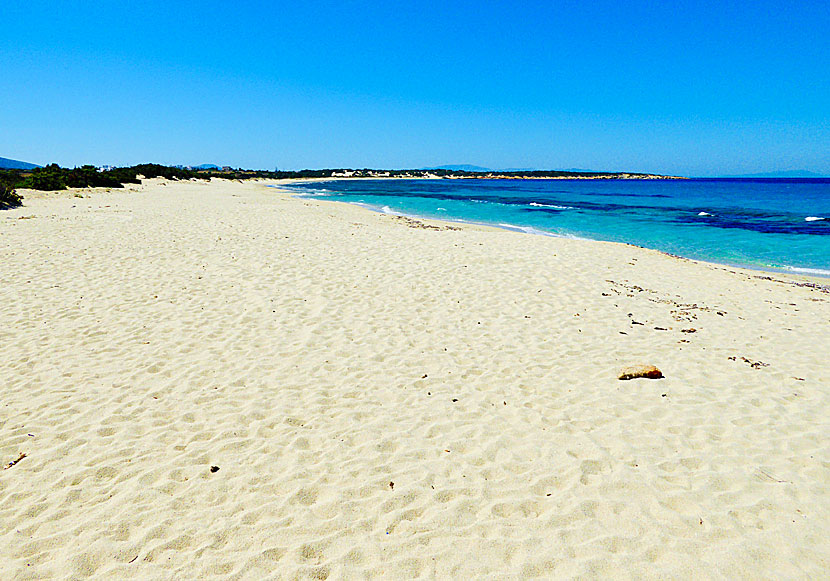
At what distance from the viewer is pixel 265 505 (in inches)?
127

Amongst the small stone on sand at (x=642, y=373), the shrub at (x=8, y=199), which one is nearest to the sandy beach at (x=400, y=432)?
the small stone on sand at (x=642, y=373)

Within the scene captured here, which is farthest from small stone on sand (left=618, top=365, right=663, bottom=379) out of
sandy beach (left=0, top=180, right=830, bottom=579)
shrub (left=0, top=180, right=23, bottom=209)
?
shrub (left=0, top=180, right=23, bottom=209)

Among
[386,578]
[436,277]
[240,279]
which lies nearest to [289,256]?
[240,279]

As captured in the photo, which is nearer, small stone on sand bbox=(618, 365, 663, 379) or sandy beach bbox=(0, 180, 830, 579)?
sandy beach bbox=(0, 180, 830, 579)

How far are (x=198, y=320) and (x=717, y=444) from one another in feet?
22.9

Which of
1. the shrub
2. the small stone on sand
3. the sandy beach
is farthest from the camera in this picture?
the shrub

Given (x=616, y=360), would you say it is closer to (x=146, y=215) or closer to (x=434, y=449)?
(x=434, y=449)

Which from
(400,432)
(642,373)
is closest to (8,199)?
(400,432)

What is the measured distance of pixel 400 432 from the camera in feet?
13.9

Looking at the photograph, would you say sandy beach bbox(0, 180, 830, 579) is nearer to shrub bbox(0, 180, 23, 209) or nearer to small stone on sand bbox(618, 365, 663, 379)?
small stone on sand bbox(618, 365, 663, 379)

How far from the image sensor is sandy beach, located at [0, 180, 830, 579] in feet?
9.48

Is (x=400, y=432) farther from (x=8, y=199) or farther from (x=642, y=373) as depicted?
→ (x=8, y=199)

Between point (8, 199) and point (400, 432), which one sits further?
point (8, 199)

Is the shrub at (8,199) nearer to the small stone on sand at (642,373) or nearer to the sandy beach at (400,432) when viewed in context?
the sandy beach at (400,432)
